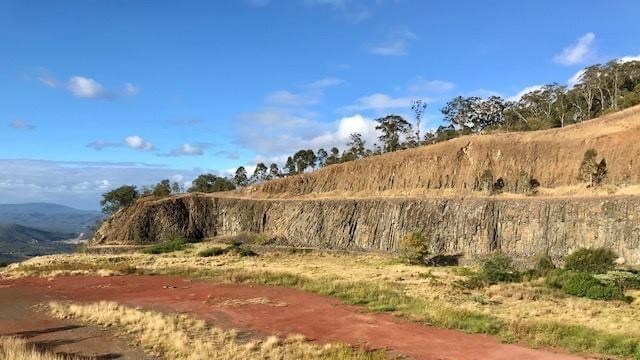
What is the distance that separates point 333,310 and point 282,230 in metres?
33.5

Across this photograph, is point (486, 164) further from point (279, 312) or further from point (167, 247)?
point (279, 312)

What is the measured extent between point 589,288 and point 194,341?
67.8 ft

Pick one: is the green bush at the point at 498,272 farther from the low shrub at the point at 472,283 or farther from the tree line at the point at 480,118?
the tree line at the point at 480,118

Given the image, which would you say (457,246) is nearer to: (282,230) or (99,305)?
(282,230)

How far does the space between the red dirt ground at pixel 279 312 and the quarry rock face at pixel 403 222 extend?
20.5 meters

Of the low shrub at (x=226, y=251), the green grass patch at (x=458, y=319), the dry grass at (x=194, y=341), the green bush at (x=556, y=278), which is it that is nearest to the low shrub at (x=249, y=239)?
the low shrub at (x=226, y=251)

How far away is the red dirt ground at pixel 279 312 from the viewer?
17.1 metres

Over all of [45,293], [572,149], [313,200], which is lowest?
[45,293]

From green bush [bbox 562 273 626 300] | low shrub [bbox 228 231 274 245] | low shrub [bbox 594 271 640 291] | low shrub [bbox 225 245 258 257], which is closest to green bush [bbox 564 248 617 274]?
low shrub [bbox 594 271 640 291]

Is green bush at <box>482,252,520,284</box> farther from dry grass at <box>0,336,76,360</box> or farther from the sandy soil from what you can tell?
dry grass at <box>0,336,76,360</box>

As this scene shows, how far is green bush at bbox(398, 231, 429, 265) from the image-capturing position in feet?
137

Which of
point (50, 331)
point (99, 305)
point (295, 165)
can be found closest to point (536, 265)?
point (99, 305)

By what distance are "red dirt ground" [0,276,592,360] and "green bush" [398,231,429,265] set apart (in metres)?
15.2

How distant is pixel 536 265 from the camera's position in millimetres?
36594
